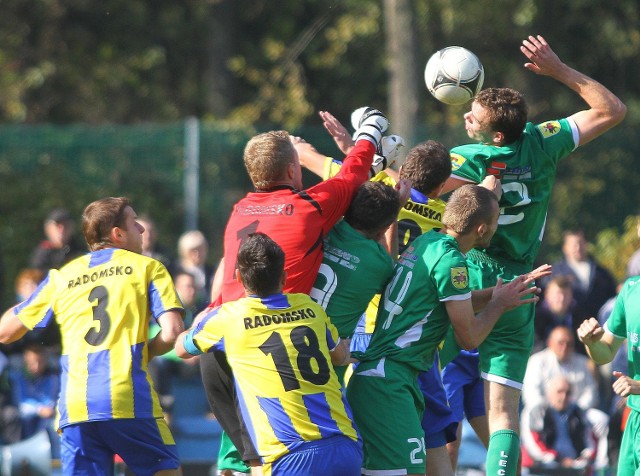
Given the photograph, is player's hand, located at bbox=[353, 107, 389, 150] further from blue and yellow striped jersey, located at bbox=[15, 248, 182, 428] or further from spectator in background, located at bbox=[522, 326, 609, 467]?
spectator in background, located at bbox=[522, 326, 609, 467]

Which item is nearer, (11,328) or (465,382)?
(11,328)

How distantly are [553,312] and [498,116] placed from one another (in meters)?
5.14

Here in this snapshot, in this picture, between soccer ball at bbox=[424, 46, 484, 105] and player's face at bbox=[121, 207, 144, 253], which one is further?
soccer ball at bbox=[424, 46, 484, 105]

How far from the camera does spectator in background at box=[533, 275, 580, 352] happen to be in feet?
37.5

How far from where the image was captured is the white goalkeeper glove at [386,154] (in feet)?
21.6

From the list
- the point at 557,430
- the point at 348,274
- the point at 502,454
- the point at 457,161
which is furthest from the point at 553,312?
the point at 348,274

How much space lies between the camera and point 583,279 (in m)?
12.0

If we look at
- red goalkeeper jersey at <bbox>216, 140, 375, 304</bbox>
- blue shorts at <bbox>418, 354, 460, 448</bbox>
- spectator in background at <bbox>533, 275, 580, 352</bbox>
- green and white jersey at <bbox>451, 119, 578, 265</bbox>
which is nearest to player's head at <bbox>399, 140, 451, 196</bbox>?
green and white jersey at <bbox>451, 119, 578, 265</bbox>

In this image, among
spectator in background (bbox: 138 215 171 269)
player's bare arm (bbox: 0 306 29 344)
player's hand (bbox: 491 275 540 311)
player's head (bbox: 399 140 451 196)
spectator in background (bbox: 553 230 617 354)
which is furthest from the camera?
spectator in background (bbox: 553 230 617 354)

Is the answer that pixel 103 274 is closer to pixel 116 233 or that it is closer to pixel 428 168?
pixel 116 233

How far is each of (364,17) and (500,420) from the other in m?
13.9

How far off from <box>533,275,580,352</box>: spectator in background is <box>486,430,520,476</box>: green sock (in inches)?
187

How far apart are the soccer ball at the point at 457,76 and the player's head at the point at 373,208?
1.17 meters

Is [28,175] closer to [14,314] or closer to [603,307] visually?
[603,307]
